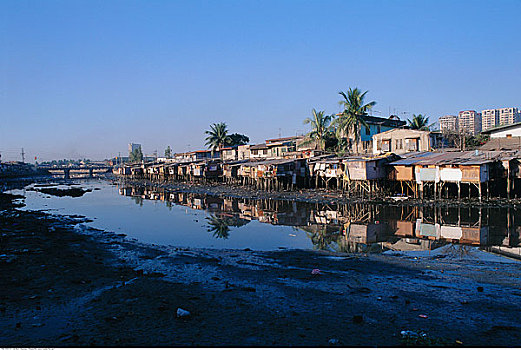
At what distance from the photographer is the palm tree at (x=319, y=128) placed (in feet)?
138

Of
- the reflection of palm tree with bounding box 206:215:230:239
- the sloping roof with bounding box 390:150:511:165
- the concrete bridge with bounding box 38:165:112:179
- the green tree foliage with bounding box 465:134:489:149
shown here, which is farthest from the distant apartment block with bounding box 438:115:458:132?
the concrete bridge with bounding box 38:165:112:179

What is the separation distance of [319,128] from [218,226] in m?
27.3

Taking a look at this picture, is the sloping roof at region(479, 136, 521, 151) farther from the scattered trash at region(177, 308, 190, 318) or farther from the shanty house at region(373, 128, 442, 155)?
the scattered trash at region(177, 308, 190, 318)

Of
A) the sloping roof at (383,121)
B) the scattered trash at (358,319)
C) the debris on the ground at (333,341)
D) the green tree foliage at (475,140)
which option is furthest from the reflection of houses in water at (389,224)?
the sloping roof at (383,121)

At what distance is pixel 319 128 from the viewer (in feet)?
140

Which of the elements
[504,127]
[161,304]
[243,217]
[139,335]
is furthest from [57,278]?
[504,127]

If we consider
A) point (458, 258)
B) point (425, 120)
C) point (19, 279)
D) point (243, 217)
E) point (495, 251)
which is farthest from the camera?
point (425, 120)

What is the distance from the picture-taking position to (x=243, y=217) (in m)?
21.8

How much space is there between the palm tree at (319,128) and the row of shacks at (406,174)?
18.5 ft

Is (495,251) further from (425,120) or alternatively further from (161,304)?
(425,120)

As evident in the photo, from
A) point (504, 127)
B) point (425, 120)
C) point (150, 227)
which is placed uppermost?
point (425, 120)

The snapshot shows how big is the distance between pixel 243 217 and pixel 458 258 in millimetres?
13415

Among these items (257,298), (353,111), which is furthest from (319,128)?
(257,298)

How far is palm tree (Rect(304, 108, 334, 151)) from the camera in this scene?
42156mm
